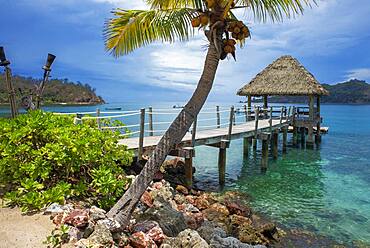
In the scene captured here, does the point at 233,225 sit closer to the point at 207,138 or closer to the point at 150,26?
the point at 207,138

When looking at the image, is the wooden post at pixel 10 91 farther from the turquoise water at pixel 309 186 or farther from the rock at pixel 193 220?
the turquoise water at pixel 309 186

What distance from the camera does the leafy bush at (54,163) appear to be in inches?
197

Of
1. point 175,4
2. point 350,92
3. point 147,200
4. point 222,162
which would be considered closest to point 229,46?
point 175,4

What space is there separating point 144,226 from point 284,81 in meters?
17.9

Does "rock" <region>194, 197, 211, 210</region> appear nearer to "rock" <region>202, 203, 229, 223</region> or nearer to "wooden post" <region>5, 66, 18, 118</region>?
"rock" <region>202, 203, 229, 223</region>

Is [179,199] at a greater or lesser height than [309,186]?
greater

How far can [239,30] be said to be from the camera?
14.6ft

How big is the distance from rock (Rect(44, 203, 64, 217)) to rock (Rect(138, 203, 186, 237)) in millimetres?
1550

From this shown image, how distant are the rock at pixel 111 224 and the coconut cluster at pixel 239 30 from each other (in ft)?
9.97

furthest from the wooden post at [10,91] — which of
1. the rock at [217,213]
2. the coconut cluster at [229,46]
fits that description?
the coconut cluster at [229,46]

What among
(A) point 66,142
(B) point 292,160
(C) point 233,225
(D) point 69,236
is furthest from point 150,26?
(B) point 292,160

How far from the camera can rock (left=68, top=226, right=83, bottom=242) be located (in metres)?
4.20

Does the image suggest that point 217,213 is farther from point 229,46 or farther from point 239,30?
point 239,30

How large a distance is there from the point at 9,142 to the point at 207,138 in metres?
6.45
